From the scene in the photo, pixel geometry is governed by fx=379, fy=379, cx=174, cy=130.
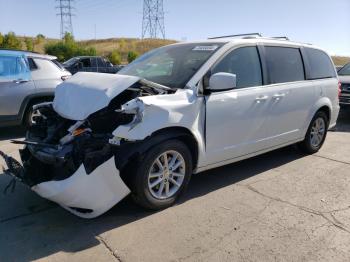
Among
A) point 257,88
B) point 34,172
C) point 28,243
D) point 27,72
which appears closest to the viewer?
point 28,243

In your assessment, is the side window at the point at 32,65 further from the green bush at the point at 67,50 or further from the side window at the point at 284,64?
the green bush at the point at 67,50

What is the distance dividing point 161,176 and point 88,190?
33.4 inches

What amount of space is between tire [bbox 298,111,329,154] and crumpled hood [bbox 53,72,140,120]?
3343mm

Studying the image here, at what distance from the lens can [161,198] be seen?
3.96 metres

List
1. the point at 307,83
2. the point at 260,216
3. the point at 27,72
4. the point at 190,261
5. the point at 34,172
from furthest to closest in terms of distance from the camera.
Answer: the point at 27,72
the point at 307,83
the point at 260,216
the point at 34,172
the point at 190,261

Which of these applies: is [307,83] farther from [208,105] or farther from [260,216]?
[260,216]

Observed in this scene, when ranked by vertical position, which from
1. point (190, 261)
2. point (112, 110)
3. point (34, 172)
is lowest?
point (190, 261)

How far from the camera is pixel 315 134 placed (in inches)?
244

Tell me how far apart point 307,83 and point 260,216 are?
2610 mm

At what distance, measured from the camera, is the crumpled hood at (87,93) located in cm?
366

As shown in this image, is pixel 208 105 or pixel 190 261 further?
pixel 208 105

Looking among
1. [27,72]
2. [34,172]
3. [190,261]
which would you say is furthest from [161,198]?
[27,72]

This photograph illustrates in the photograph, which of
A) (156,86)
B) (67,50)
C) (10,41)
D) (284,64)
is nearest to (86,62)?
(284,64)

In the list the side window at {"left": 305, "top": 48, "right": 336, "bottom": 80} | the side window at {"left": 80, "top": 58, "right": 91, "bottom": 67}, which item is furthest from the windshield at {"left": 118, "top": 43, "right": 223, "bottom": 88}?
the side window at {"left": 80, "top": 58, "right": 91, "bottom": 67}
